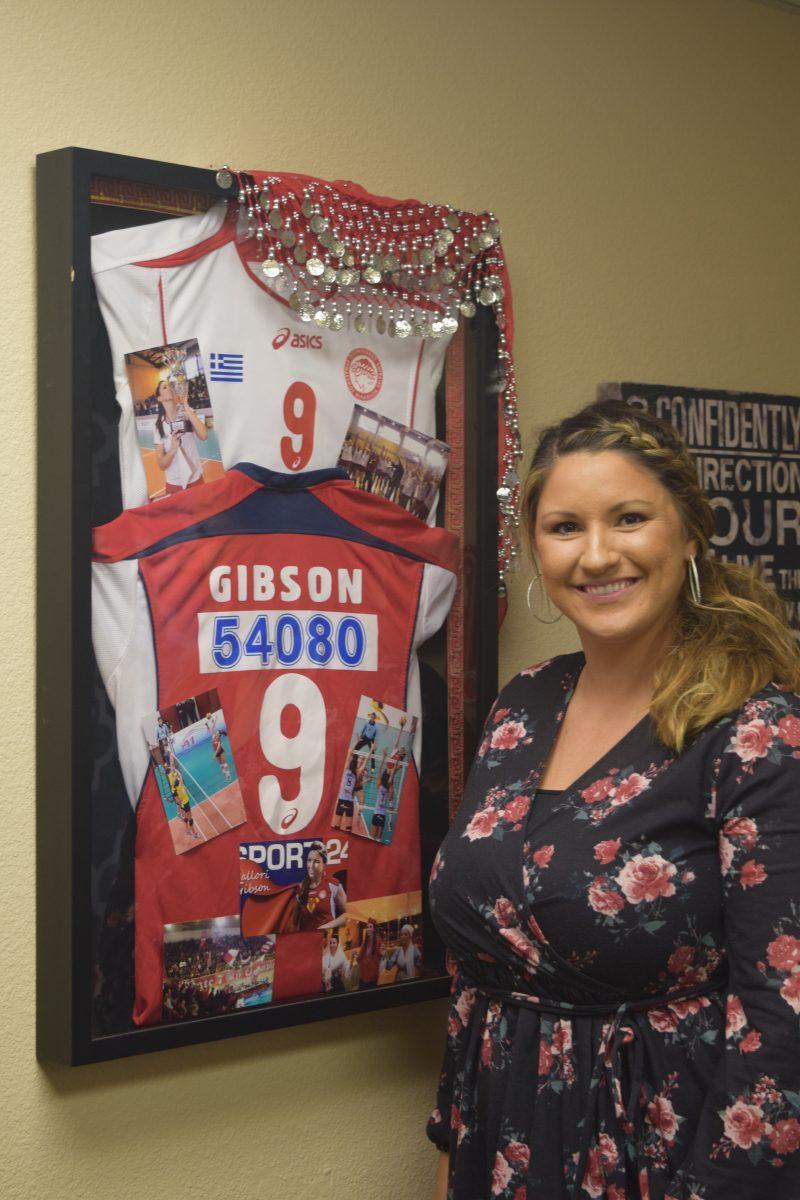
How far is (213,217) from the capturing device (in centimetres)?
167

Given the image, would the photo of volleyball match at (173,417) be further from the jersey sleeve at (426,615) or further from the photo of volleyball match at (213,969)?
the photo of volleyball match at (213,969)

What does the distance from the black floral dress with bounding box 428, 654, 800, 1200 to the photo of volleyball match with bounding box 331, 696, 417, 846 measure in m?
0.26

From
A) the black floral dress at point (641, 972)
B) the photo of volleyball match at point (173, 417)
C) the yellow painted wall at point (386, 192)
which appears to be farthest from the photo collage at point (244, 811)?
the black floral dress at point (641, 972)

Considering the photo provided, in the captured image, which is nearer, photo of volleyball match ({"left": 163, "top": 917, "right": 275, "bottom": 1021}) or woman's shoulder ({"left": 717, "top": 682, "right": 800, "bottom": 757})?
woman's shoulder ({"left": 717, "top": 682, "right": 800, "bottom": 757})

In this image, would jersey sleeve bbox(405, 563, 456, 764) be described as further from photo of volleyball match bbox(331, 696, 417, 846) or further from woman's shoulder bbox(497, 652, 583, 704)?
woman's shoulder bbox(497, 652, 583, 704)

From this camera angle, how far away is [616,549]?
4.85 feet

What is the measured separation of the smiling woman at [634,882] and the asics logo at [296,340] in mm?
367

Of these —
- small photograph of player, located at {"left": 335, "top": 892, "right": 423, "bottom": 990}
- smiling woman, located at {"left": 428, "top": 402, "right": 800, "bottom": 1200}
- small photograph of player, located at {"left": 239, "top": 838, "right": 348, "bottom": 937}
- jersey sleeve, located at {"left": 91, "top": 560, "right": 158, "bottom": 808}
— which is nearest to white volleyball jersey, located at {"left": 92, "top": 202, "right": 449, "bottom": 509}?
jersey sleeve, located at {"left": 91, "top": 560, "right": 158, "bottom": 808}

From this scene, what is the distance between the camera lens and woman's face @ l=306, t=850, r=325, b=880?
68.2 inches

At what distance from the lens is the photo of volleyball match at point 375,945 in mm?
1753

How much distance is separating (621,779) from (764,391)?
44.9 inches

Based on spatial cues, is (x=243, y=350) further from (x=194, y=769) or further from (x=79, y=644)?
(x=194, y=769)

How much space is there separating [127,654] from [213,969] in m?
0.42

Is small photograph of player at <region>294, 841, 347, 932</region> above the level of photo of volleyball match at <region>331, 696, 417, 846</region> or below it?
below
